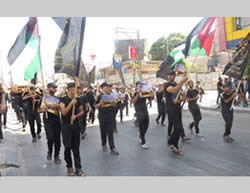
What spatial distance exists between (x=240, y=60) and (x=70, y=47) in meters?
3.91

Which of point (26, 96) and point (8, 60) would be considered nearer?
point (8, 60)

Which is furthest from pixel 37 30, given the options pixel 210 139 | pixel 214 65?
pixel 214 65

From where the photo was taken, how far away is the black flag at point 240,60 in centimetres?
558

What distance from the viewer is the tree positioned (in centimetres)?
4416

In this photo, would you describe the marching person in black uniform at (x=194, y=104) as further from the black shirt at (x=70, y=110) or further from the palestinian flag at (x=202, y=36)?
the black shirt at (x=70, y=110)

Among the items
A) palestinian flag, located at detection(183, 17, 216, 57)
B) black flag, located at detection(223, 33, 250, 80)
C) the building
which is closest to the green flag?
palestinian flag, located at detection(183, 17, 216, 57)

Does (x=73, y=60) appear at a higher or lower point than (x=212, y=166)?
higher

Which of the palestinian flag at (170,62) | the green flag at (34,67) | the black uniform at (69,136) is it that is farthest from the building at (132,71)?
the black uniform at (69,136)

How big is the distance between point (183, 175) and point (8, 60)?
4787 mm

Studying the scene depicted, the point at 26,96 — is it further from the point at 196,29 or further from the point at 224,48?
the point at 224,48

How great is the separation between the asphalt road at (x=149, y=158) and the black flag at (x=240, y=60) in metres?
1.75

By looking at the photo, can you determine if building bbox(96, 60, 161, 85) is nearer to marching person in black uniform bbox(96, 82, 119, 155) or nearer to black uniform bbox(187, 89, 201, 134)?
black uniform bbox(187, 89, 201, 134)

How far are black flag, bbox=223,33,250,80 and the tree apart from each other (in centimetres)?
3859

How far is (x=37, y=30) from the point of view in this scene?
5.24m
